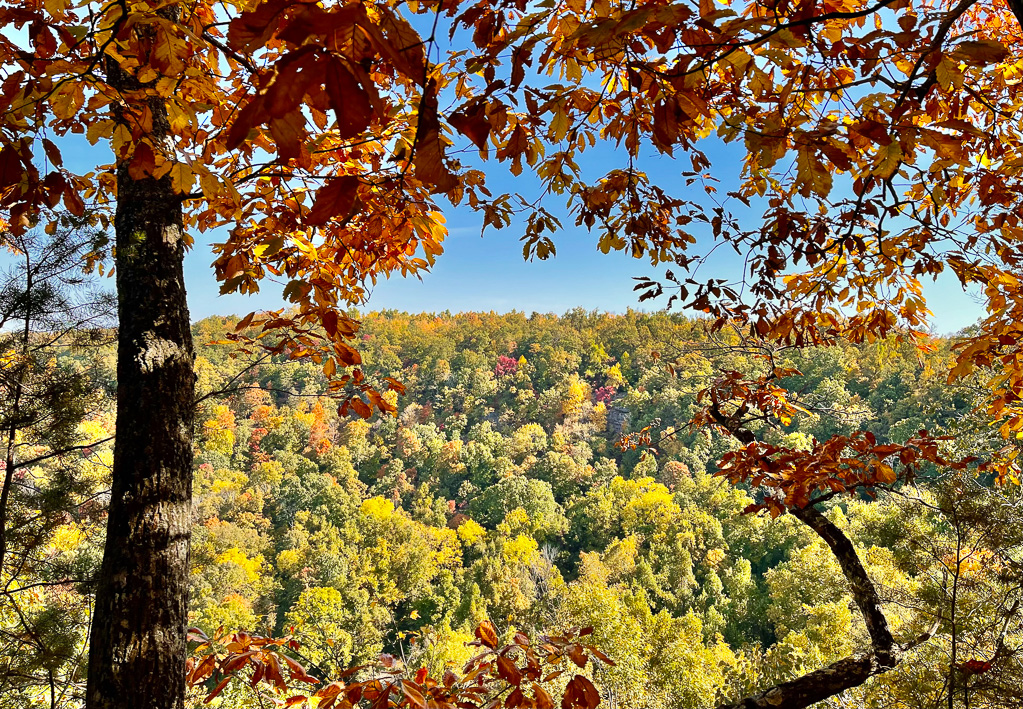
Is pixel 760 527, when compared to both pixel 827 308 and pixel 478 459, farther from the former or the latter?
pixel 827 308

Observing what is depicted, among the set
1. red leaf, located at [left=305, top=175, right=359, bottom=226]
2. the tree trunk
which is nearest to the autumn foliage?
the tree trunk

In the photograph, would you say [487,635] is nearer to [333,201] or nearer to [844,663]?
[844,663]

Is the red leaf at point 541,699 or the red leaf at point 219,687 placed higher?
the red leaf at point 219,687

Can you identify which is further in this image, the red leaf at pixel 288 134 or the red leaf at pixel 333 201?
the red leaf at pixel 333 201

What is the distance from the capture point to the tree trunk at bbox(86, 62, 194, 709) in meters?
1.13

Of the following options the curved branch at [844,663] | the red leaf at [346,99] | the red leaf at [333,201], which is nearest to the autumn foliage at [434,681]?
the curved branch at [844,663]

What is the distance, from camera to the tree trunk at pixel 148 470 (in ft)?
3.70

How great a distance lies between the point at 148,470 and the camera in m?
1.25

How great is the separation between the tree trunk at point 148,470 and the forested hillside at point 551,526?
6.5 inches

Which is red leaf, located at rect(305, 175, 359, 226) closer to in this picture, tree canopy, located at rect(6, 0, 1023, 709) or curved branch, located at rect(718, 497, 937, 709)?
tree canopy, located at rect(6, 0, 1023, 709)

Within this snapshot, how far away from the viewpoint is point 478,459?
38656 millimetres

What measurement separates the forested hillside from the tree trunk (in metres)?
0.16

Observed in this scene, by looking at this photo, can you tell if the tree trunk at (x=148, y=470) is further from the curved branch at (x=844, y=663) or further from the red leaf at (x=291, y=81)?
the curved branch at (x=844, y=663)

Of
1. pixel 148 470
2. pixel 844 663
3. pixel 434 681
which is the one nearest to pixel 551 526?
pixel 844 663
